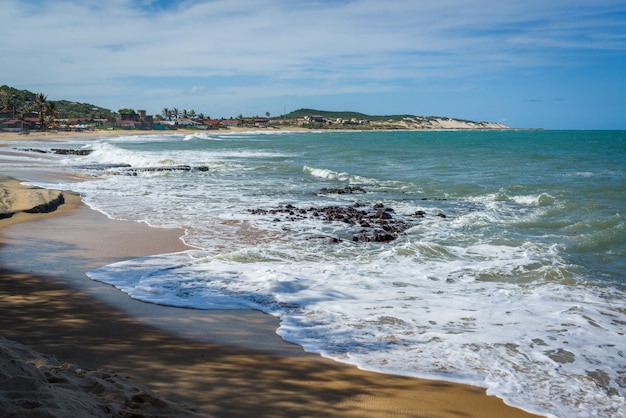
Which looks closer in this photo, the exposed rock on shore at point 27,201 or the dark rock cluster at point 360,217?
the dark rock cluster at point 360,217

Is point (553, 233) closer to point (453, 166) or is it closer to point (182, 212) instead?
point (182, 212)

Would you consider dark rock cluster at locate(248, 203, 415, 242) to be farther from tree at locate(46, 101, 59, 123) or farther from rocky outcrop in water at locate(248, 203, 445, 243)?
tree at locate(46, 101, 59, 123)

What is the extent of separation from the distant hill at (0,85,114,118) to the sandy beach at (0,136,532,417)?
12057cm

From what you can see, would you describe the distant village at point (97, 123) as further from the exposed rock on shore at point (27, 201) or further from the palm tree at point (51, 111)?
the exposed rock on shore at point (27, 201)

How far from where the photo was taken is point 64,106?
176 meters

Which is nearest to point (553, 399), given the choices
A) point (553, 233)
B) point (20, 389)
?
point (20, 389)

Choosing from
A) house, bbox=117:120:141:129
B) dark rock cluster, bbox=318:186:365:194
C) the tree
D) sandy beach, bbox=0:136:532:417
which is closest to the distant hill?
the tree

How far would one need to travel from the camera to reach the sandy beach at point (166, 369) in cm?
366

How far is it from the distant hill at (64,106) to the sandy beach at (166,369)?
4747 inches

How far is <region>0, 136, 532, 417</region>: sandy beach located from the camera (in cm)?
366

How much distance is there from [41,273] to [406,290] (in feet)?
17.4

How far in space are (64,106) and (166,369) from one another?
7555 inches

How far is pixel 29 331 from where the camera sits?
547 cm

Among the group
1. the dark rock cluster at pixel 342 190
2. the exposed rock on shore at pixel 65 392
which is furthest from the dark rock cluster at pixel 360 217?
the exposed rock on shore at pixel 65 392
